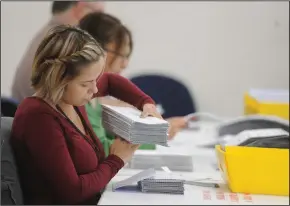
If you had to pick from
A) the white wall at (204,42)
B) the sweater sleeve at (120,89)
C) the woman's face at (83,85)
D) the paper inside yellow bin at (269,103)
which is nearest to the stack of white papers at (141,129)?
the woman's face at (83,85)

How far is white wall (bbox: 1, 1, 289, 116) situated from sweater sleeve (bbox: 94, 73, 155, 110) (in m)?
1.64

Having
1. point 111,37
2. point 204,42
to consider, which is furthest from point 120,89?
point 204,42

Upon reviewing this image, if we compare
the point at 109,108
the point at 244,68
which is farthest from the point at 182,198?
the point at 244,68

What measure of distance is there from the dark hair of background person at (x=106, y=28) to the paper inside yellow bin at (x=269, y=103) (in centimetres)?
83

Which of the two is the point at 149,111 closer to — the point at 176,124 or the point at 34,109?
the point at 34,109

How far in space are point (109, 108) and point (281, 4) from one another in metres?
2.17

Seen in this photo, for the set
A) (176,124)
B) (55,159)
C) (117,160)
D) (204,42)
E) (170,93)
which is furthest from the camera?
(204,42)

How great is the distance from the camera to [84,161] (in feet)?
4.44

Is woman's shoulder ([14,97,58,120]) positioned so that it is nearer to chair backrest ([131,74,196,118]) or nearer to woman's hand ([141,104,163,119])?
woman's hand ([141,104,163,119])

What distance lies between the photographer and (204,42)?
11.1 feet

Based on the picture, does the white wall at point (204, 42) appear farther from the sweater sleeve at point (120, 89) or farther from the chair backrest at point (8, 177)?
the chair backrest at point (8, 177)

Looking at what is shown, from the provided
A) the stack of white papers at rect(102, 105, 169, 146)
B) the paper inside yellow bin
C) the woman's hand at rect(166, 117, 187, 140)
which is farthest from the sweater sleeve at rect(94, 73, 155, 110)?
the paper inside yellow bin

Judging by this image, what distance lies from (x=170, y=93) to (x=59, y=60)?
6.63 ft

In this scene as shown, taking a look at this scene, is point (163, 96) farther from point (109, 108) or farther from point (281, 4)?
point (109, 108)
